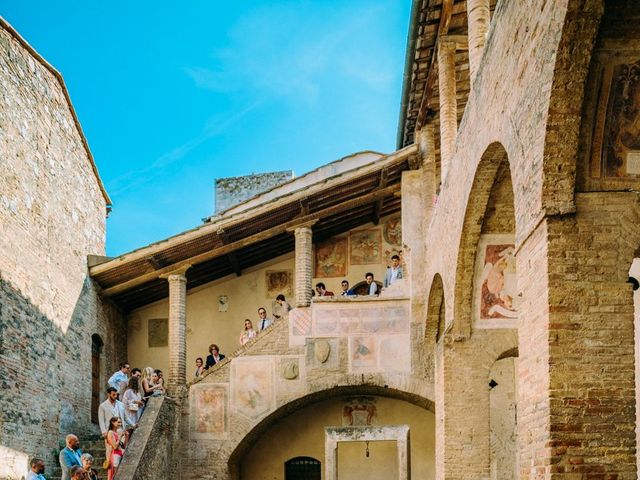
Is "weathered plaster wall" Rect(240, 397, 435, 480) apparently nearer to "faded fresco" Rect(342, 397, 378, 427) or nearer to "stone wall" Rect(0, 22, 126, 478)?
"faded fresco" Rect(342, 397, 378, 427)

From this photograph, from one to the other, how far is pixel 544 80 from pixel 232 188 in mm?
19859

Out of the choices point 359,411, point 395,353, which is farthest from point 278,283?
point 395,353

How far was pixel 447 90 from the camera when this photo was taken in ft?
46.6

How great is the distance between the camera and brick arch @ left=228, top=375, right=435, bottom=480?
1705 centimetres

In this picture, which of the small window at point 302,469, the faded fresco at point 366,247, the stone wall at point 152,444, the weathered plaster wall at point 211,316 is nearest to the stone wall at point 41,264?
the stone wall at point 152,444

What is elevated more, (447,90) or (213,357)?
(447,90)

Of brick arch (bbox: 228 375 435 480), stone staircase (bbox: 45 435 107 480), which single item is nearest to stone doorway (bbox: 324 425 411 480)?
brick arch (bbox: 228 375 435 480)

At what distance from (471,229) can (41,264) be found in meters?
7.29

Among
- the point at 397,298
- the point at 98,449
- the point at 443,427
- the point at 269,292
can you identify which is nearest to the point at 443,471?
the point at 443,427

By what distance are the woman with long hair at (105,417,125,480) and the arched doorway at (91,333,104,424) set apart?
139 inches

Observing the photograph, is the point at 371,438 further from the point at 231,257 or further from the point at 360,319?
the point at 231,257

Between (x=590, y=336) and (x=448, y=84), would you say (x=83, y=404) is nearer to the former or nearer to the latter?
(x=448, y=84)

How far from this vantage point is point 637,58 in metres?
6.61

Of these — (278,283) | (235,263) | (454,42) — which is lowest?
(278,283)
